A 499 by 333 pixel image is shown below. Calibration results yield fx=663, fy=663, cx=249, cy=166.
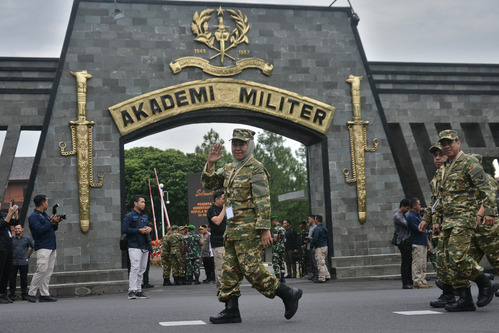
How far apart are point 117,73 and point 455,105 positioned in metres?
9.77

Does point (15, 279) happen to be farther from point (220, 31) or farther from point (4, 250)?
point (220, 31)

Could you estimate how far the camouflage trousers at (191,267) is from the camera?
19141 mm

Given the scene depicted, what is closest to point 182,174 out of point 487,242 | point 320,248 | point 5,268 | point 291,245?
point 291,245

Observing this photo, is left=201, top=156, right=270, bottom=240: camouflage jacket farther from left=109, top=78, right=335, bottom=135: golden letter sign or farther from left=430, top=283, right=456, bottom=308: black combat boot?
left=109, top=78, right=335, bottom=135: golden letter sign

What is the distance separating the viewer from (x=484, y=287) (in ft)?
26.5

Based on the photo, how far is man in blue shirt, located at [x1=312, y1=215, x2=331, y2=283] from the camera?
1682 cm

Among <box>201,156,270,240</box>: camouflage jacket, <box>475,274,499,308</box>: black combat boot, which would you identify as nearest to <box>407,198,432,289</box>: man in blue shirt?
<box>475,274,499,308</box>: black combat boot

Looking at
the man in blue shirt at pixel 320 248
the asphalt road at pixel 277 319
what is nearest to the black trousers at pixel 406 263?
the asphalt road at pixel 277 319

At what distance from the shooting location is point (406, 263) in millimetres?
13188

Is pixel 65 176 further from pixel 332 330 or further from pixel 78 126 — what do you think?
pixel 332 330

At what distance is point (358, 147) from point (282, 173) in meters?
43.4

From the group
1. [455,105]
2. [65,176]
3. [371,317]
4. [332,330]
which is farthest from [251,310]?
[455,105]

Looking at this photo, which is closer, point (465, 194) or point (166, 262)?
point (465, 194)

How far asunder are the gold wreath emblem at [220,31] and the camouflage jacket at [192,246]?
17.9 feet
